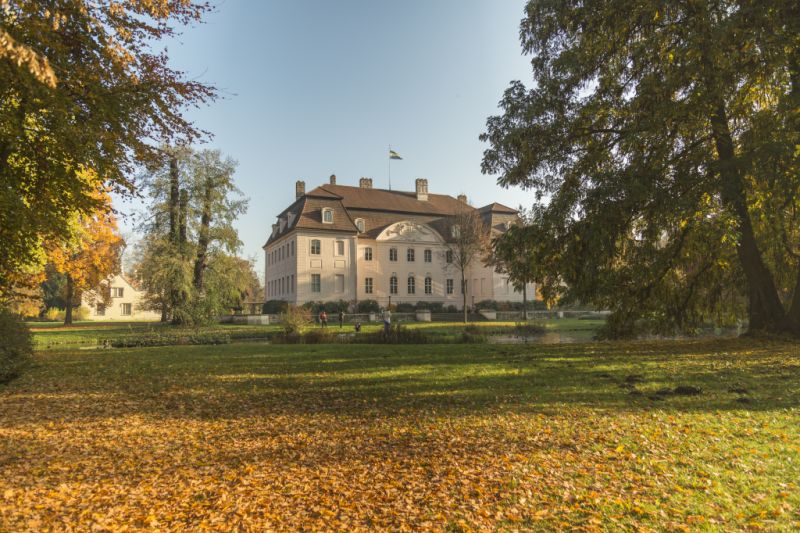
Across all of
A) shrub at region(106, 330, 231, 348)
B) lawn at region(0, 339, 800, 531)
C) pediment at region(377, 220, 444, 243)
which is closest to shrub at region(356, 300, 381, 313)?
pediment at region(377, 220, 444, 243)

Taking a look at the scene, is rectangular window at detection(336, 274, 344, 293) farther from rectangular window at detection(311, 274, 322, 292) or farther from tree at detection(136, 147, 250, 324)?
tree at detection(136, 147, 250, 324)

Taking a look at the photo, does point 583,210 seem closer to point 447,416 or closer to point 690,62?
point 690,62

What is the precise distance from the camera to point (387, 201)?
47.1 meters

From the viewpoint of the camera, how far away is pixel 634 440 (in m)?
5.37

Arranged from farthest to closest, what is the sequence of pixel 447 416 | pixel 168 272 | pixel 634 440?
pixel 168 272, pixel 447 416, pixel 634 440

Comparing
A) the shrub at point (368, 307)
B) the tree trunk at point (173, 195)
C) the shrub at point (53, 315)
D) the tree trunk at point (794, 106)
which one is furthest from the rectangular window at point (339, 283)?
the shrub at point (53, 315)

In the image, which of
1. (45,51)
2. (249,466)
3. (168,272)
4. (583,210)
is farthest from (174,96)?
(168,272)

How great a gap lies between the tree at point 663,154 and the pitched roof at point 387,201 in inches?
1183

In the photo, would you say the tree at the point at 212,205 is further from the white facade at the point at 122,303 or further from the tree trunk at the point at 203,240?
the white facade at the point at 122,303

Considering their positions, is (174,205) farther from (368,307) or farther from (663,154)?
(663,154)

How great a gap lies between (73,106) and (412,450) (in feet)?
27.0

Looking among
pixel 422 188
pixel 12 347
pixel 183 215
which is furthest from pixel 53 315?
pixel 12 347

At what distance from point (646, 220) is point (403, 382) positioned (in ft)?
25.5

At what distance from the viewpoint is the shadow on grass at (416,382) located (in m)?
7.25
